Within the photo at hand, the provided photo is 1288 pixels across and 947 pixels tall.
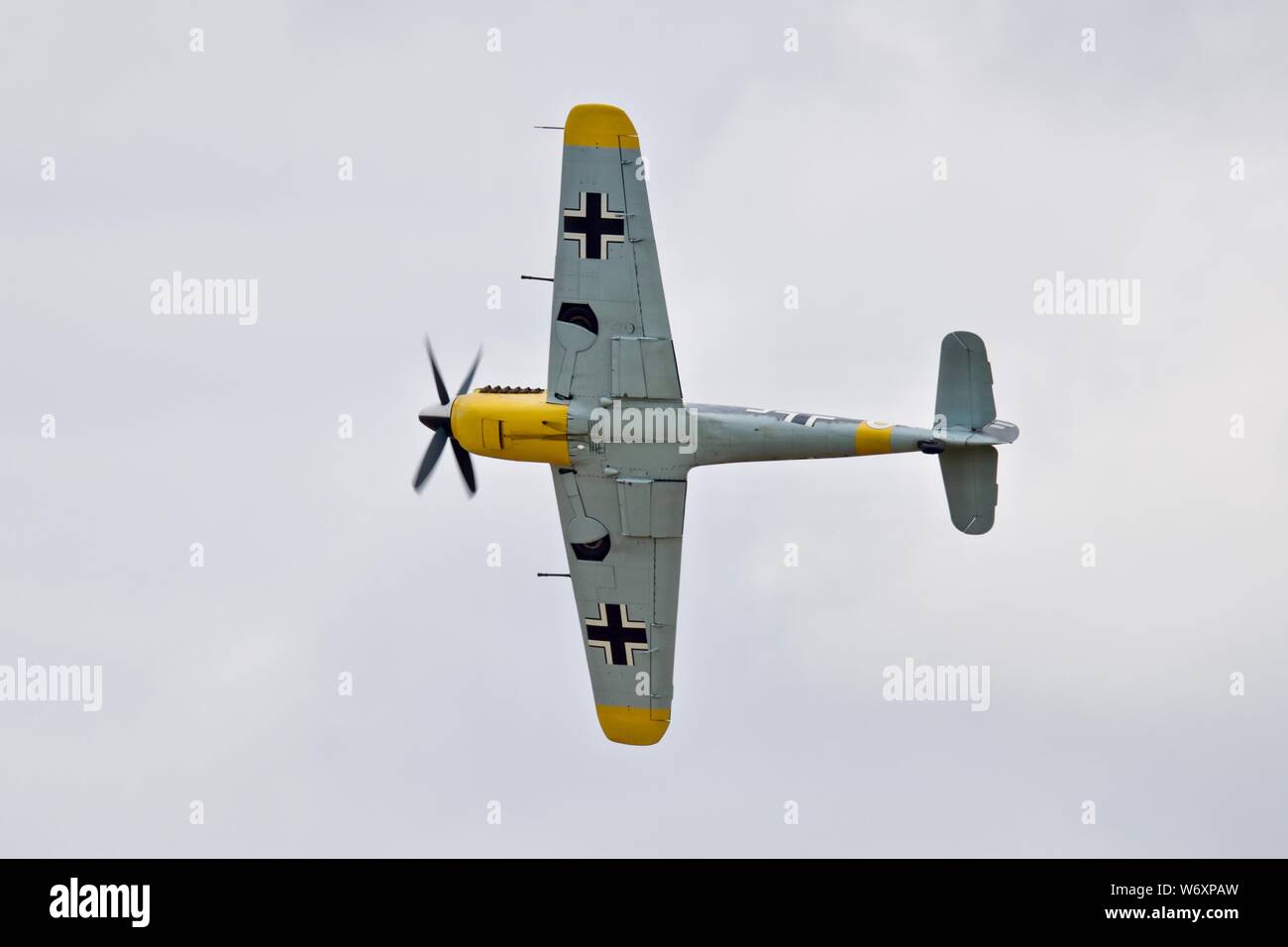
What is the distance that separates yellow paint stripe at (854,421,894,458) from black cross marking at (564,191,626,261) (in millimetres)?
4166

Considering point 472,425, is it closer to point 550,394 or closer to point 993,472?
point 550,394

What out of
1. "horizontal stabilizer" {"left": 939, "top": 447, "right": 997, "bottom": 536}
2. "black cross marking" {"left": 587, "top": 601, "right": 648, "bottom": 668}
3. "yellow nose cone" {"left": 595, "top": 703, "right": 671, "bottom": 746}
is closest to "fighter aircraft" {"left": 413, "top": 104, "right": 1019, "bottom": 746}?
"horizontal stabilizer" {"left": 939, "top": 447, "right": 997, "bottom": 536}

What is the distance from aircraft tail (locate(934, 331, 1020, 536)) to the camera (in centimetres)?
3609

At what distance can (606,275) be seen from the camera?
120ft

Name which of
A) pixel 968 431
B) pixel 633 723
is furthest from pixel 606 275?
pixel 633 723

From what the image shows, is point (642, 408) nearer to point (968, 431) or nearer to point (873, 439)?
point (873, 439)

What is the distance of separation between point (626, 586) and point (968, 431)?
5821 millimetres

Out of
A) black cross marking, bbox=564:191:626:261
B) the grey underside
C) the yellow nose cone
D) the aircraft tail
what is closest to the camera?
the aircraft tail

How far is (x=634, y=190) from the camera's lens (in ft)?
119

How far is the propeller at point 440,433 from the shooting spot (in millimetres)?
38594

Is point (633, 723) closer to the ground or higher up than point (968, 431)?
closer to the ground

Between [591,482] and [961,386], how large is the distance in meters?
5.50

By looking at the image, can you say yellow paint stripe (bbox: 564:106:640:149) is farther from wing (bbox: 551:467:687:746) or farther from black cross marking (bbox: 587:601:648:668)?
black cross marking (bbox: 587:601:648:668)

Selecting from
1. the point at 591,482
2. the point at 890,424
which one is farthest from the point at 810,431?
the point at 591,482
